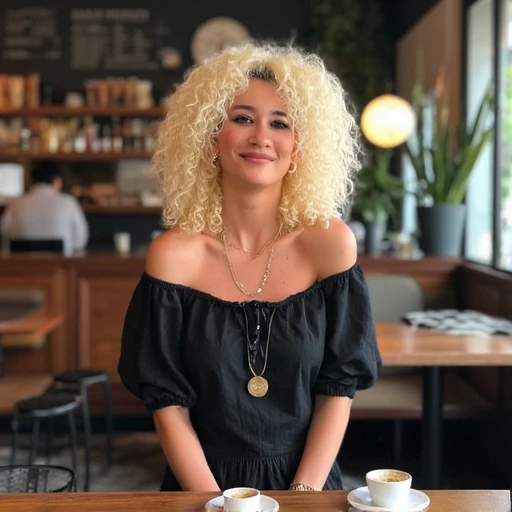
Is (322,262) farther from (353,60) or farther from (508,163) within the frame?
(353,60)

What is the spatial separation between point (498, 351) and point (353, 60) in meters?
4.86

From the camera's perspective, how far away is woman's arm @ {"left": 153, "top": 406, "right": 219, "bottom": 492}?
1.67 metres

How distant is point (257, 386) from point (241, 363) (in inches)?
2.2

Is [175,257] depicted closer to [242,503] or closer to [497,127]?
[242,503]

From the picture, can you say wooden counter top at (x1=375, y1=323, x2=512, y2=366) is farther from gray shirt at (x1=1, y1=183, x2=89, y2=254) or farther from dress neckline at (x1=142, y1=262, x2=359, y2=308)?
gray shirt at (x1=1, y1=183, x2=89, y2=254)

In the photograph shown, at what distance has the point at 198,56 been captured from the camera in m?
7.48

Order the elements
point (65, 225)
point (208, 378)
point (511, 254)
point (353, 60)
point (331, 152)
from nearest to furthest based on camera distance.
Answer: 1. point (208, 378)
2. point (331, 152)
3. point (511, 254)
4. point (65, 225)
5. point (353, 60)

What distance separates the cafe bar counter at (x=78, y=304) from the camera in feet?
15.3

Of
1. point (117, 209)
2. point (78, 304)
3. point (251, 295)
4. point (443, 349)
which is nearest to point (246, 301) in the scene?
point (251, 295)

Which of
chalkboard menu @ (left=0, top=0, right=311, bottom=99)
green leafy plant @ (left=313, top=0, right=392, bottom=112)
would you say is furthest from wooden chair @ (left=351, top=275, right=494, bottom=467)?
chalkboard menu @ (left=0, top=0, right=311, bottom=99)

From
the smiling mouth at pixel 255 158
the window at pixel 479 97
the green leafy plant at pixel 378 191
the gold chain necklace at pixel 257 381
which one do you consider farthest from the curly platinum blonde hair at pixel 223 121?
Result: the window at pixel 479 97

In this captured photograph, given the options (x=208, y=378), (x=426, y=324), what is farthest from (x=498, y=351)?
(x=208, y=378)

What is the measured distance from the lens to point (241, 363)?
1.68 metres

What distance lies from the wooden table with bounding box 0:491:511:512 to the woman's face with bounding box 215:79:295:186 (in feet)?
2.04
